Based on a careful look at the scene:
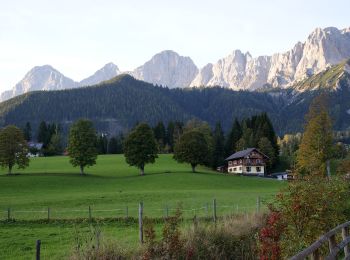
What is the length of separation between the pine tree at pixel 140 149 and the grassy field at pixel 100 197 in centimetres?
289

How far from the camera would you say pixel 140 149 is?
9388 centimetres

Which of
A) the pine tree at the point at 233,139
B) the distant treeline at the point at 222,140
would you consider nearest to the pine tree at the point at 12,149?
the distant treeline at the point at 222,140

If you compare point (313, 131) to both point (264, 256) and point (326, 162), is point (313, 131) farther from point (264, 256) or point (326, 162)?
point (264, 256)

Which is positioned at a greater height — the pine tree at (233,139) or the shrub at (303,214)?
the pine tree at (233,139)

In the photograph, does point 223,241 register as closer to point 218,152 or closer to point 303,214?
point 303,214

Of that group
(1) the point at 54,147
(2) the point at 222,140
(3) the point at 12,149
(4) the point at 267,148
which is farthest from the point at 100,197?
(1) the point at 54,147

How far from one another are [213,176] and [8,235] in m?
67.0

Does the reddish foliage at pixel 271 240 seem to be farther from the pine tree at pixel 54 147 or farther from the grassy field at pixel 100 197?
the pine tree at pixel 54 147

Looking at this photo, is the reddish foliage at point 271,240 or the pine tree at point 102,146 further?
the pine tree at point 102,146

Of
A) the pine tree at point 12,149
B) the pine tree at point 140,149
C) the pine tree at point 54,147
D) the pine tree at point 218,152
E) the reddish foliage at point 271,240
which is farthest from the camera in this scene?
the pine tree at point 54,147

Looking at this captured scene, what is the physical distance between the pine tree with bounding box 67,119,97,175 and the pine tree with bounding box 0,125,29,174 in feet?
29.7

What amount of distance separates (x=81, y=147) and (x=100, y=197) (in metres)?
35.4

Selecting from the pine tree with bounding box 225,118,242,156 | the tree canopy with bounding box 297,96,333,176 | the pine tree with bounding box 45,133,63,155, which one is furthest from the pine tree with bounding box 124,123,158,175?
the pine tree with bounding box 45,133,63,155

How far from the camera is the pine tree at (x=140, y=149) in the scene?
93500mm
